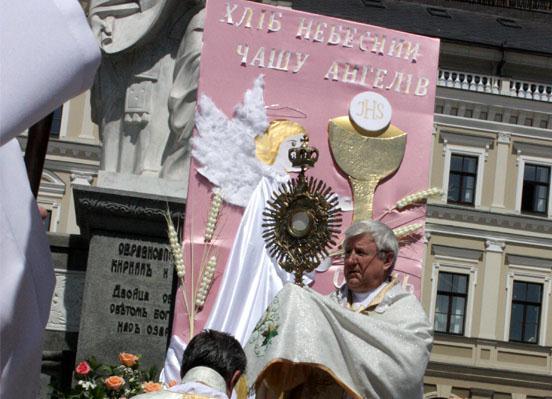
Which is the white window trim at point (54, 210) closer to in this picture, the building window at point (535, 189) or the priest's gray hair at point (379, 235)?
the building window at point (535, 189)

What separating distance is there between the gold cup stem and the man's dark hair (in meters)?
6.54

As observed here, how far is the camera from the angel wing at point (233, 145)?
924cm

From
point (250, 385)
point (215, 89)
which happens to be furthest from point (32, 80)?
point (215, 89)

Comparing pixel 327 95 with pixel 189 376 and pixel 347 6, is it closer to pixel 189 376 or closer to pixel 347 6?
pixel 189 376

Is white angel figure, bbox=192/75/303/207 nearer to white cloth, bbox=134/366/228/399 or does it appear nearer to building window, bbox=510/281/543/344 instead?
white cloth, bbox=134/366/228/399

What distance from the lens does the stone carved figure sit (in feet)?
29.6

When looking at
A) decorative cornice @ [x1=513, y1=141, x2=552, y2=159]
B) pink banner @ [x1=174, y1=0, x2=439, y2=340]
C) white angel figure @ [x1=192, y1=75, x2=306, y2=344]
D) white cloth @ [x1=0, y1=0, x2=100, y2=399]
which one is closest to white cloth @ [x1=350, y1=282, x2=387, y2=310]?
white cloth @ [x1=0, y1=0, x2=100, y2=399]

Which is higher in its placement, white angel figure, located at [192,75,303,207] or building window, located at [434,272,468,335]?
building window, located at [434,272,468,335]

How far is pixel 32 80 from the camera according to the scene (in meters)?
1.47

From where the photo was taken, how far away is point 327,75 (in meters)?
10.2

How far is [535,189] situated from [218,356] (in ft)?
116

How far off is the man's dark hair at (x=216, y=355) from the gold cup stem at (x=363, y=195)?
21.5 feet

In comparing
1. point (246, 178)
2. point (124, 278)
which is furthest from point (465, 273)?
Result: point (124, 278)

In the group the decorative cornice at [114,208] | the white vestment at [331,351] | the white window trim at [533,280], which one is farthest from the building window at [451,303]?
the white vestment at [331,351]
